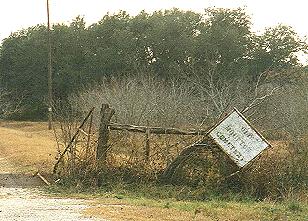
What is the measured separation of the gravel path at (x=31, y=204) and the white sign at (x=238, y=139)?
4.20 m

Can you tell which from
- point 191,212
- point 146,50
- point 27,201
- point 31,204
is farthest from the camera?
point 146,50

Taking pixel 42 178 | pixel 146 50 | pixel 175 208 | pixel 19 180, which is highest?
pixel 146 50

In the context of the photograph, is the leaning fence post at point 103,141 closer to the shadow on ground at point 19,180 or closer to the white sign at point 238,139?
the shadow on ground at point 19,180

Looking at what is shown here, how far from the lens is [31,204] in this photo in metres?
11.8

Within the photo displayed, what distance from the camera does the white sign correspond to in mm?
14102

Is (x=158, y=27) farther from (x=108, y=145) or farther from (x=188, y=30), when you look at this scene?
(x=108, y=145)

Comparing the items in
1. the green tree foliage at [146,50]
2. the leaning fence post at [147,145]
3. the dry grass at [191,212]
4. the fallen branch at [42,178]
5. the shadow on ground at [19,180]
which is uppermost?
the green tree foliage at [146,50]

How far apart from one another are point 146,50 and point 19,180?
33.4 metres

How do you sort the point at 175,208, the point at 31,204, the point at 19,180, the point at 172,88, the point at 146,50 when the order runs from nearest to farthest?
the point at 175,208 < the point at 31,204 < the point at 19,180 < the point at 172,88 < the point at 146,50

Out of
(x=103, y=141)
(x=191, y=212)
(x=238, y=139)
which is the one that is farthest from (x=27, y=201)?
(x=238, y=139)

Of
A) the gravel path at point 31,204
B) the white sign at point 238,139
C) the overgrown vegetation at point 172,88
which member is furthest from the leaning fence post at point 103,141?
the white sign at point 238,139

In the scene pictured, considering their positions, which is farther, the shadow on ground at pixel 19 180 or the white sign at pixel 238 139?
the shadow on ground at pixel 19 180

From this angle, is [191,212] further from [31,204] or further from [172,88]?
[172,88]

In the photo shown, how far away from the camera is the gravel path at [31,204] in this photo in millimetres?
10086
